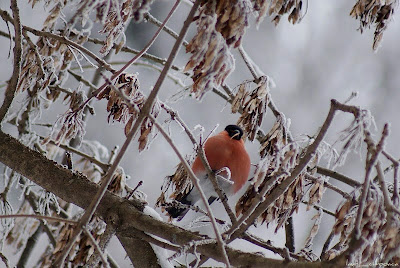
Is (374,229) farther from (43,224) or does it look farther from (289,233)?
(43,224)

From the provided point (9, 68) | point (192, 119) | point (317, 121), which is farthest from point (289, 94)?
point (9, 68)

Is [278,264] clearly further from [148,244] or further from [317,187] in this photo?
[148,244]

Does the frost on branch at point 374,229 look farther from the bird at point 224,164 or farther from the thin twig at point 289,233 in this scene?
the bird at point 224,164

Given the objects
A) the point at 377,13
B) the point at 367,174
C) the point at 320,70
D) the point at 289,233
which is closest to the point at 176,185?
the point at 289,233

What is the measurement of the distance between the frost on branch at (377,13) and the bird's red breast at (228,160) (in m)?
0.95

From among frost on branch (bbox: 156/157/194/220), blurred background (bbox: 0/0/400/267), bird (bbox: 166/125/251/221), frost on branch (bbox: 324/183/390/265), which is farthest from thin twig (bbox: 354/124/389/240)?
blurred background (bbox: 0/0/400/267)

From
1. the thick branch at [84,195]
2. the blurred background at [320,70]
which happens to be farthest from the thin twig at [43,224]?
the blurred background at [320,70]

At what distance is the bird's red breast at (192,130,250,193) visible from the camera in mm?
2270

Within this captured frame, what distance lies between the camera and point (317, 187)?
1.46 m

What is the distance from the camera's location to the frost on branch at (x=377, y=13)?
1.44m

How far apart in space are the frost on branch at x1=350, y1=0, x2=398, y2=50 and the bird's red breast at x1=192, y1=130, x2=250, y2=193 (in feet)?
3.13

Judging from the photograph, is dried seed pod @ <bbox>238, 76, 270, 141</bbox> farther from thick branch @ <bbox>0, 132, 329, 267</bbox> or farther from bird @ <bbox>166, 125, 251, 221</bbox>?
bird @ <bbox>166, 125, 251, 221</bbox>

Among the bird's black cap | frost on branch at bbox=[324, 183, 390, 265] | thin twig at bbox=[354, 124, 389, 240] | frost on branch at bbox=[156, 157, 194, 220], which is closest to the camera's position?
thin twig at bbox=[354, 124, 389, 240]

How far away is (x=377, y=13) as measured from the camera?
1463 millimetres
